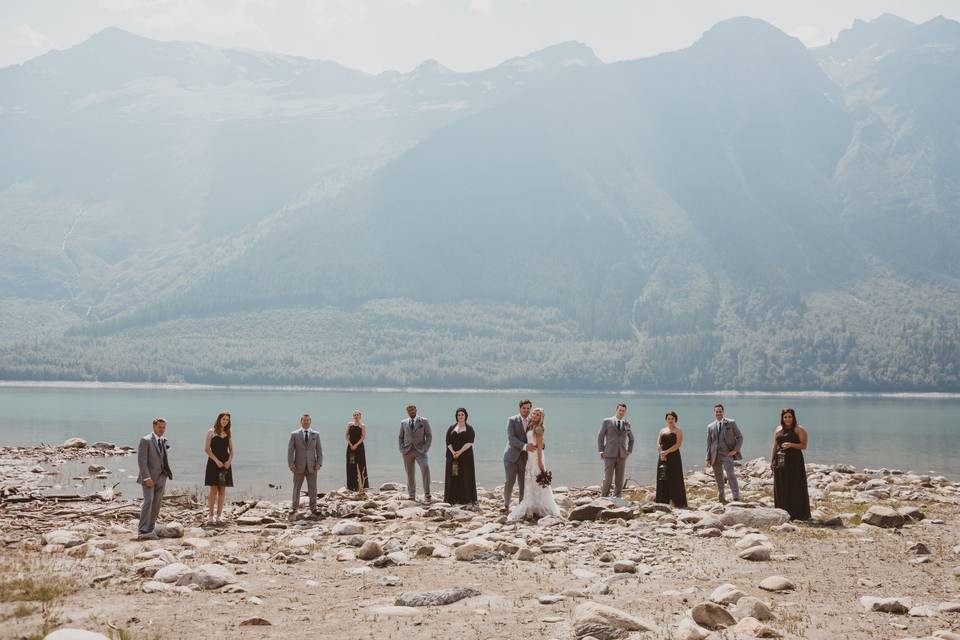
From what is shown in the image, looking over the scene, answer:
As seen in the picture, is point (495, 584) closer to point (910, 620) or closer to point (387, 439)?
point (910, 620)

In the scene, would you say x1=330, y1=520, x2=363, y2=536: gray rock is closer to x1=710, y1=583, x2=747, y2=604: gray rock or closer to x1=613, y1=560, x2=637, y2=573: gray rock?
x1=613, y1=560, x2=637, y2=573: gray rock

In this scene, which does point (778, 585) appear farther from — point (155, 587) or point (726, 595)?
point (155, 587)

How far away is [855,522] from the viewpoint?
66.5ft

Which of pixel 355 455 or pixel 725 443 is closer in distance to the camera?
pixel 725 443

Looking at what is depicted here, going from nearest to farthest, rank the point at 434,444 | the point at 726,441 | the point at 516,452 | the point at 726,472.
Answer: the point at 516,452
the point at 726,441
the point at 726,472
the point at 434,444

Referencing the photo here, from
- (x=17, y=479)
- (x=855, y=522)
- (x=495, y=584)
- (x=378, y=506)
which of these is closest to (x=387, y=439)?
(x=17, y=479)

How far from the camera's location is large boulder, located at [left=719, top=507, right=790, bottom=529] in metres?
19.5

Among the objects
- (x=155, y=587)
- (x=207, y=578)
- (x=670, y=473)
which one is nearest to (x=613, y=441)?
(x=670, y=473)

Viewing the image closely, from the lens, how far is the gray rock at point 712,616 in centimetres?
1132

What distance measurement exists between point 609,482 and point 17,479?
23955 mm

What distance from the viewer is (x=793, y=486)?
20.6 m

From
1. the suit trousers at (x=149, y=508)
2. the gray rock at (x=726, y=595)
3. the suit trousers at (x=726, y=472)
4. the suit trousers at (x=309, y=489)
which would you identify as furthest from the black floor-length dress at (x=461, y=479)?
the gray rock at (x=726, y=595)

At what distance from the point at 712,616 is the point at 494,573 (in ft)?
14.2

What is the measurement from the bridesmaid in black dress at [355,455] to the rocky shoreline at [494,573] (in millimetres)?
3653
